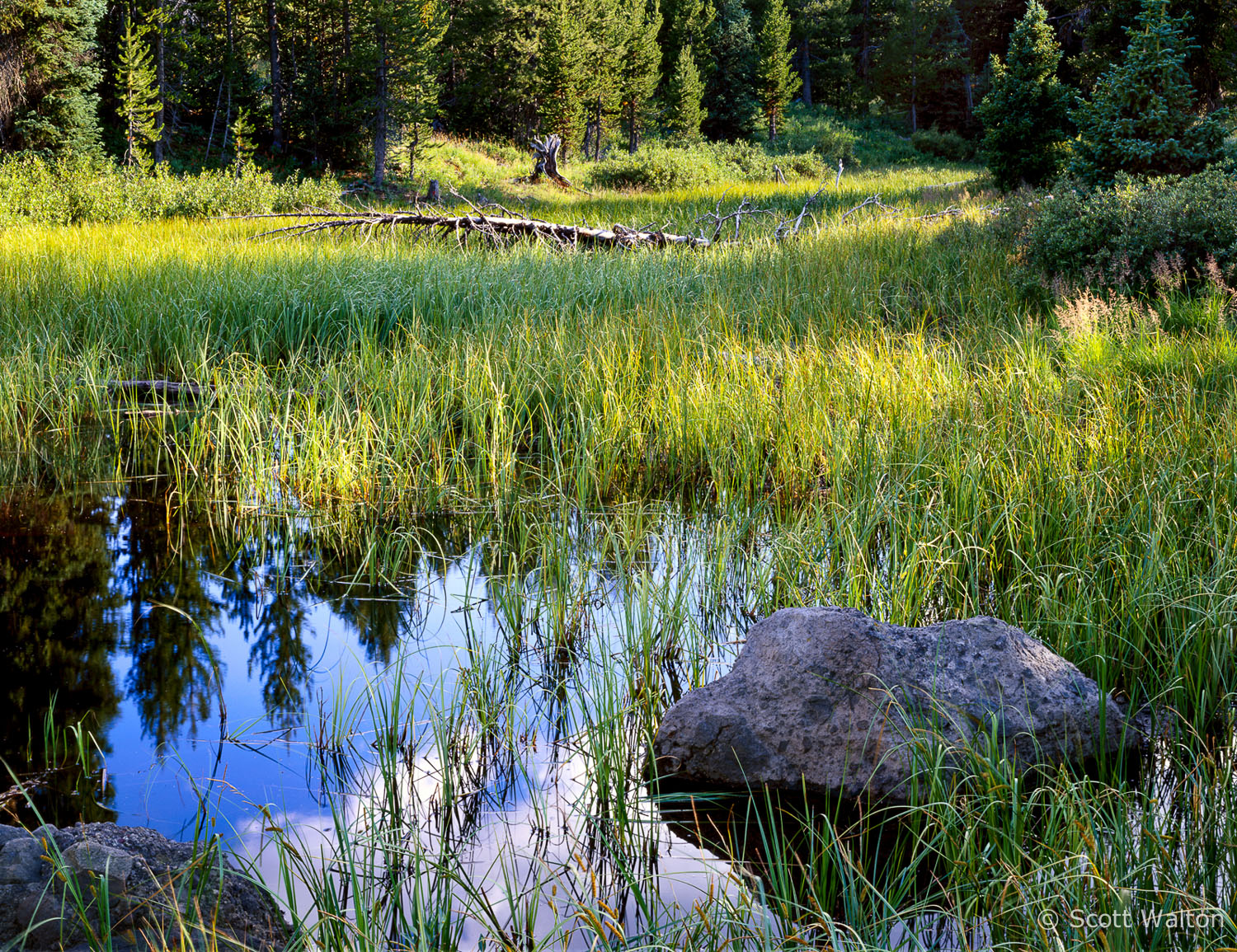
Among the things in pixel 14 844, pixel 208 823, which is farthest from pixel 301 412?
pixel 14 844

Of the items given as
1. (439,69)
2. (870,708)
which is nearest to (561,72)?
(439,69)

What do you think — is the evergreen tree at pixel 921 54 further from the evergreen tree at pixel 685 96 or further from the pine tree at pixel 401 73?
the pine tree at pixel 401 73

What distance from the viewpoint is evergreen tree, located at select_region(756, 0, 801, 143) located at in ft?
133

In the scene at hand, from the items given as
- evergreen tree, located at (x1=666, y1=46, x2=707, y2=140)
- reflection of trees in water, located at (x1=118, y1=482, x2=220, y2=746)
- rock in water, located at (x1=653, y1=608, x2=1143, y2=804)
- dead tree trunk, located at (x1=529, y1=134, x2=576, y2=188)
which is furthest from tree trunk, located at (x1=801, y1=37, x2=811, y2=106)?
rock in water, located at (x1=653, y1=608, x2=1143, y2=804)

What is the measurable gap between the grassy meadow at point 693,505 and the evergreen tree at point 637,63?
32233mm

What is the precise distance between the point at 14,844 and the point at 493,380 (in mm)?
4030

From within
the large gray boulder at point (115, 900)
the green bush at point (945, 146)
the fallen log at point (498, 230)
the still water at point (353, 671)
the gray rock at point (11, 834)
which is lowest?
the still water at point (353, 671)

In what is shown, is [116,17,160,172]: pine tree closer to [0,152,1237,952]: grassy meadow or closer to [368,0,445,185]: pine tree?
[368,0,445,185]: pine tree

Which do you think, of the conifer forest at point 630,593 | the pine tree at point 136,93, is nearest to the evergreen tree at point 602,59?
the pine tree at point 136,93

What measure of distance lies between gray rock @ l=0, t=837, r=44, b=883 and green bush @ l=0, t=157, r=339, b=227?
599 inches

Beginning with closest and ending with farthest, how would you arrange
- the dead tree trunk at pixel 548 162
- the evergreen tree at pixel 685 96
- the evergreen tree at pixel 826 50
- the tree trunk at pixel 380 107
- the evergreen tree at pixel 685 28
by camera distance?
the dead tree trunk at pixel 548 162
the tree trunk at pixel 380 107
the evergreen tree at pixel 685 96
the evergreen tree at pixel 685 28
the evergreen tree at pixel 826 50

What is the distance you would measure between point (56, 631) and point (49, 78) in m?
25.6

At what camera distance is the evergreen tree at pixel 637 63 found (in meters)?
37.0

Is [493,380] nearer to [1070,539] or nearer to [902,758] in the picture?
[1070,539]
